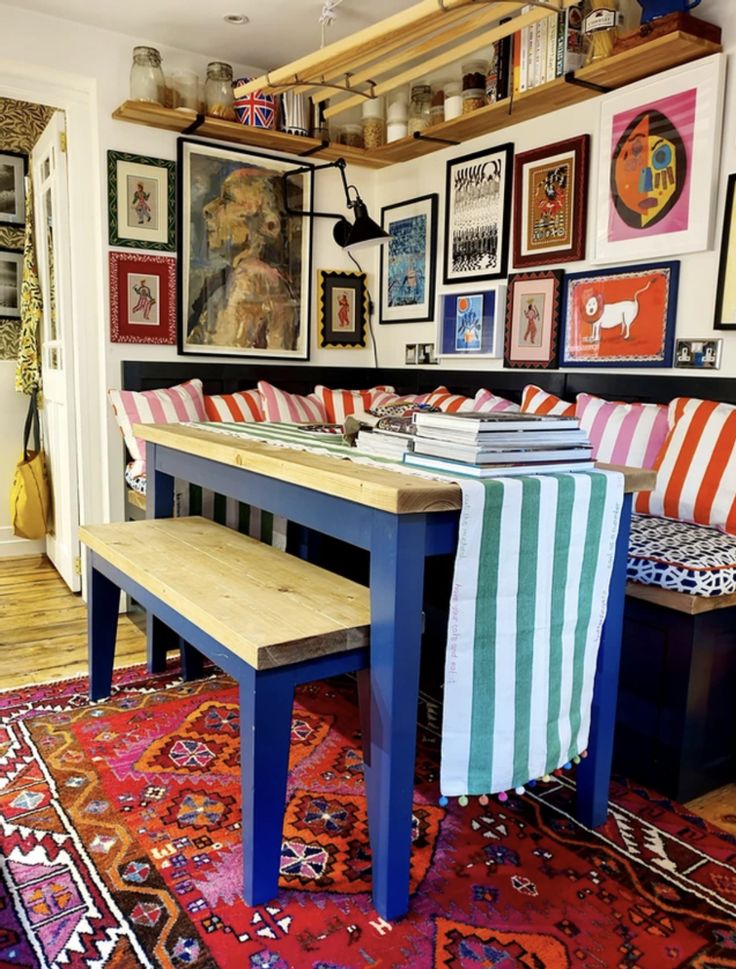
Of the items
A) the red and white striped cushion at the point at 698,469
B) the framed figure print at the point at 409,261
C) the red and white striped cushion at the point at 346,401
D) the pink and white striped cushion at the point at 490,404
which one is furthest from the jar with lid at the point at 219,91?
the red and white striped cushion at the point at 698,469

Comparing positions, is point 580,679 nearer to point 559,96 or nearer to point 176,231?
point 559,96

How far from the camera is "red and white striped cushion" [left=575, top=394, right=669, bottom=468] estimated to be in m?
2.44

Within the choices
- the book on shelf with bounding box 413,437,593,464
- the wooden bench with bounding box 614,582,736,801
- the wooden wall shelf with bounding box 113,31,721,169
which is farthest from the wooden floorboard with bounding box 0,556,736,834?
the wooden wall shelf with bounding box 113,31,721,169

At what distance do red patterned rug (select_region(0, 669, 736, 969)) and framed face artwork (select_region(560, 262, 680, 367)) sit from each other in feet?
4.95

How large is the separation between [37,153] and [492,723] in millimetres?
3541

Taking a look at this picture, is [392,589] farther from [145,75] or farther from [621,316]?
[145,75]

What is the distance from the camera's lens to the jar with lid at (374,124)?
11.9ft

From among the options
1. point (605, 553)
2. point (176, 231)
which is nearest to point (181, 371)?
point (176, 231)

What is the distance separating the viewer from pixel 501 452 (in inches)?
55.6

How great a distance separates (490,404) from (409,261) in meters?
1.14

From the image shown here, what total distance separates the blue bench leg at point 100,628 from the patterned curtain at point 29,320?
2.05m

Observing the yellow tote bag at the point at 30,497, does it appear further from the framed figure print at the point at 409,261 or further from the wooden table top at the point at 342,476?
the wooden table top at the point at 342,476

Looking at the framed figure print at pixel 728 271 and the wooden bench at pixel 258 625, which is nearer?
the wooden bench at pixel 258 625

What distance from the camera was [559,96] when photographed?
280 cm
